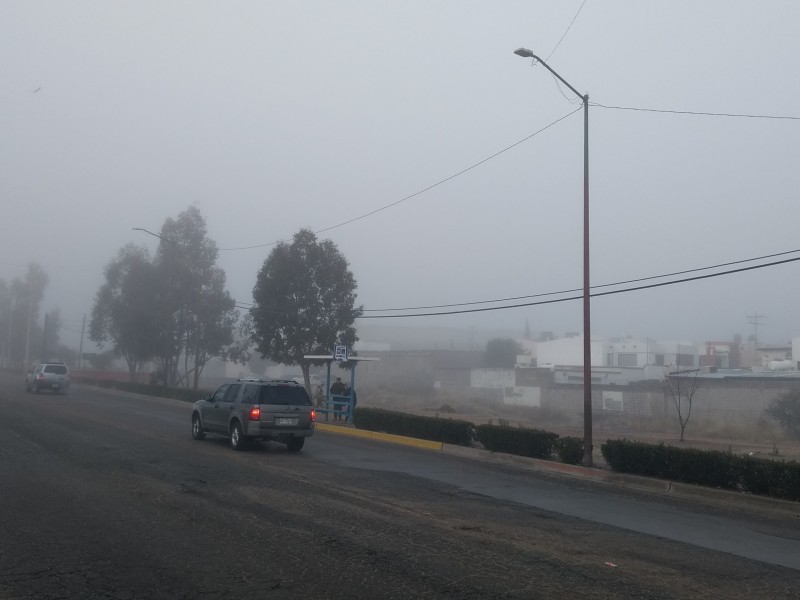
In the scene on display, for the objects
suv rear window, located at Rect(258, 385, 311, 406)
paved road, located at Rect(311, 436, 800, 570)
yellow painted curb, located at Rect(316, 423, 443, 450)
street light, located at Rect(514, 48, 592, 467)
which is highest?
street light, located at Rect(514, 48, 592, 467)

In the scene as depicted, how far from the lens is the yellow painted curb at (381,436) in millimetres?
23228

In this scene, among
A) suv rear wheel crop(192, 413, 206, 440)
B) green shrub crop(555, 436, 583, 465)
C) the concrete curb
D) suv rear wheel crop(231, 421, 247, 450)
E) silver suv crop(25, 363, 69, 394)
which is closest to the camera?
the concrete curb

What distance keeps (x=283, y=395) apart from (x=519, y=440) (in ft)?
20.2

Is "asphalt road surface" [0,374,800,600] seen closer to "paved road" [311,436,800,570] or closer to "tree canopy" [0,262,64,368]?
"paved road" [311,436,800,570]

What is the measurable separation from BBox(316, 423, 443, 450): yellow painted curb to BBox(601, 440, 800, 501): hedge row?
5947mm

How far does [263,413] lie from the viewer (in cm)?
1905

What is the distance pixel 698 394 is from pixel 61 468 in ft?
127

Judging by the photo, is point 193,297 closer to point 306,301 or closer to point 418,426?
point 306,301

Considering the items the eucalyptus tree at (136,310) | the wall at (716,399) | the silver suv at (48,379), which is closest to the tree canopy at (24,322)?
the eucalyptus tree at (136,310)

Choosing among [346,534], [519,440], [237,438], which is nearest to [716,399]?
[519,440]

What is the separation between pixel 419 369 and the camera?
231 feet

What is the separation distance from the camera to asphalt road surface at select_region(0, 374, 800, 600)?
758cm

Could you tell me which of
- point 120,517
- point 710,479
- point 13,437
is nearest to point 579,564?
point 120,517

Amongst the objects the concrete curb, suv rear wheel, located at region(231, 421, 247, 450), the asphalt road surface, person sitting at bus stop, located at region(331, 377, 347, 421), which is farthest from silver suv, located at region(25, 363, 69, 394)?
suv rear wheel, located at region(231, 421, 247, 450)
